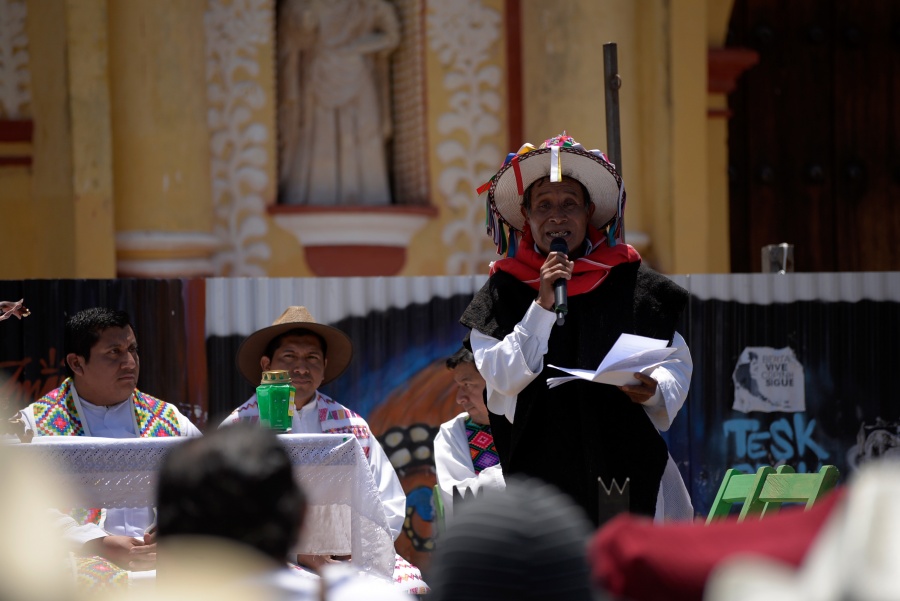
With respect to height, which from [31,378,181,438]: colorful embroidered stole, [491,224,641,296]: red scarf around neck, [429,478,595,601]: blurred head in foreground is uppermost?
[491,224,641,296]: red scarf around neck

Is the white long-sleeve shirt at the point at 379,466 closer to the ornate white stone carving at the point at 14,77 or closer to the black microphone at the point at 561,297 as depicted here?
the black microphone at the point at 561,297

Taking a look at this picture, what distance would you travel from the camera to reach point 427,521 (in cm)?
746

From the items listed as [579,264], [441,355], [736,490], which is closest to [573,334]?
[579,264]

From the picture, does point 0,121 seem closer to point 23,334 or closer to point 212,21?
point 212,21

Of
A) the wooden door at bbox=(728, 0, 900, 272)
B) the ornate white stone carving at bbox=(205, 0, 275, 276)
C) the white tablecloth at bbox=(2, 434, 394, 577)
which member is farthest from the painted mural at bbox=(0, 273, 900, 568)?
the white tablecloth at bbox=(2, 434, 394, 577)

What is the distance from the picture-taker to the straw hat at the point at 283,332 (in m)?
5.89

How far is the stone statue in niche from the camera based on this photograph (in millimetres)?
9117

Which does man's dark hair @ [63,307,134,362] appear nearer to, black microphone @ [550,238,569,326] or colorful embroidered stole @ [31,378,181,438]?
colorful embroidered stole @ [31,378,181,438]

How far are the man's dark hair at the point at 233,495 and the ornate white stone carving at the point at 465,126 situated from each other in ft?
22.9

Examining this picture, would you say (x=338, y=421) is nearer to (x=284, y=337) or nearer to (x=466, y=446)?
(x=284, y=337)

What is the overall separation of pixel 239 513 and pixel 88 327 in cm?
345

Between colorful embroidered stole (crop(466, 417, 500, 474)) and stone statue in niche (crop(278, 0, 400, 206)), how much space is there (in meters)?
3.21

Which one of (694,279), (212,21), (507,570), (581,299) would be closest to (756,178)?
(694,279)

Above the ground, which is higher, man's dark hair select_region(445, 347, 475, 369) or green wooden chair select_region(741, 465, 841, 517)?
man's dark hair select_region(445, 347, 475, 369)
